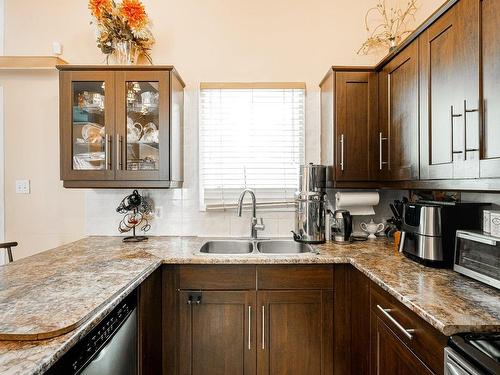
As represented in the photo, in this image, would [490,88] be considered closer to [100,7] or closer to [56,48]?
[100,7]

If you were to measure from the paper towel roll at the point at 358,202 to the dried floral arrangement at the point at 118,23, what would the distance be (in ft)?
6.36

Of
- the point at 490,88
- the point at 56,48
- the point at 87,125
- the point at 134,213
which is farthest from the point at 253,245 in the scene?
the point at 56,48

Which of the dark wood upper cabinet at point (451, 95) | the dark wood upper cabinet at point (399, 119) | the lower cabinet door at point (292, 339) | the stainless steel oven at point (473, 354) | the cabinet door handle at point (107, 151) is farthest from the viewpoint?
the cabinet door handle at point (107, 151)

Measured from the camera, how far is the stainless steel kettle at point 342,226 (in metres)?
2.05

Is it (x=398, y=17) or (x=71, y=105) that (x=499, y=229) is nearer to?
(x=398, y=17)

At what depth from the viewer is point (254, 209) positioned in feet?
7.11

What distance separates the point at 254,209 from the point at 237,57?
124 cm

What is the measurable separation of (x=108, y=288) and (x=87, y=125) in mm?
1338

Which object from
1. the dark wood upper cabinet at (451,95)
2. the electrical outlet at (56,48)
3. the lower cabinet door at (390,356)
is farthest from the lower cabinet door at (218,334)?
the electrical outlet at (56,48)

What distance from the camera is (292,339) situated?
1.68 metres

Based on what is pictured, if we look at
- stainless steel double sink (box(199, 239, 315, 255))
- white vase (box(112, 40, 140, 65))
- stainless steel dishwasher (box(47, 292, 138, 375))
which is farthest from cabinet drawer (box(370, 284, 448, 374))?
white vase (box(112, 40, 140, 65))

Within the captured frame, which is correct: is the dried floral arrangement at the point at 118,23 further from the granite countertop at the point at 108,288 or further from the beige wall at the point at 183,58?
the granite countertop at the point at 108,288

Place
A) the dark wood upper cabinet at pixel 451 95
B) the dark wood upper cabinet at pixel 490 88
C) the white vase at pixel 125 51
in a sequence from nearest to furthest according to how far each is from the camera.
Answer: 1. the dark wood upper cabinet at pixel 490 88
2. the dark wood upper cabinet at pixel 451 95
3. the white vase at pixel 125 51

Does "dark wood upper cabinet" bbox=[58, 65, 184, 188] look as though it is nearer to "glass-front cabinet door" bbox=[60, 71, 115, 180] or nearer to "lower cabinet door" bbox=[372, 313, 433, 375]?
"glass-front cabinet door" bbox=[60, 71, 115, 180]
